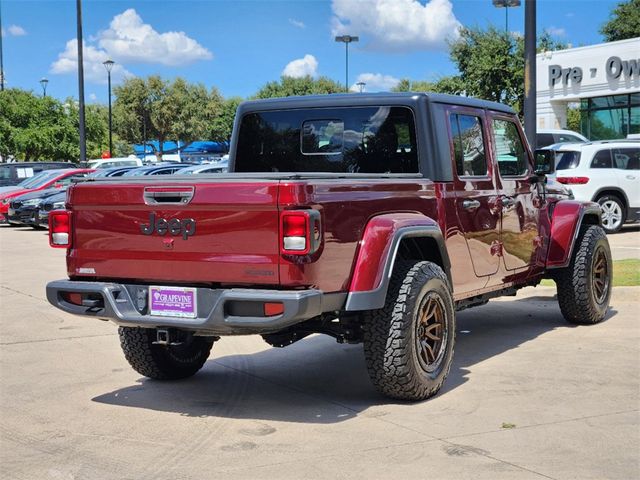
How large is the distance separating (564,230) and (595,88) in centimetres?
2728

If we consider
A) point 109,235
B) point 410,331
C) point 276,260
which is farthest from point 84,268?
point 410,331

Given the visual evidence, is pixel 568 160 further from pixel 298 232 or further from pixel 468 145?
pixel 298 232

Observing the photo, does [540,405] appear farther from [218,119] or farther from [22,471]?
[218,119]

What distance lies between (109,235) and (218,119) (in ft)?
244

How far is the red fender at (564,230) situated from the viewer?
8328 millimetres

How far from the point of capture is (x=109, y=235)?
5805 mm

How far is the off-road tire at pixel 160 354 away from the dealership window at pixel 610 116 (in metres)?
28.9

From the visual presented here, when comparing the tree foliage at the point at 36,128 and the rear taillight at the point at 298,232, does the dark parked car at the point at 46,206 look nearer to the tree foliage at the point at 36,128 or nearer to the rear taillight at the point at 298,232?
the rear taillight at the point at 298,232

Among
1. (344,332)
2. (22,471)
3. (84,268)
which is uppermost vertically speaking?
(84,268)

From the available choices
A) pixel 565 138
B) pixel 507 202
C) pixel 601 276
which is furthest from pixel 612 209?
pixel 507 202

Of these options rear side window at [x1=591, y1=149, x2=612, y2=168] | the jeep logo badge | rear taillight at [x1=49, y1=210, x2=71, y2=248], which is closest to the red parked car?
rear side window at [x1=591, y1=149, x2=612, y2=168]

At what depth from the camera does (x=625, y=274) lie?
11.3m

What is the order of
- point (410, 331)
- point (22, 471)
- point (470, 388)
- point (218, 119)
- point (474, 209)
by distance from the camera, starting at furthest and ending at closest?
point (218, 119) → point (474, 209) → point (470, 388) → point (410, 331) → point (22, 471)

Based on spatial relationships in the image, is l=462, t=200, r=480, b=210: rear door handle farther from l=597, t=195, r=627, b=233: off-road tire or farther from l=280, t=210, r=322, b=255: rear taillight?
l=597, t=195, r=627, b=233: off-road tire
